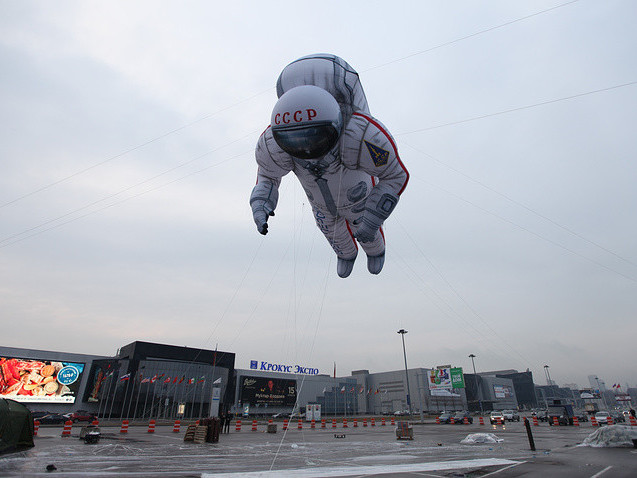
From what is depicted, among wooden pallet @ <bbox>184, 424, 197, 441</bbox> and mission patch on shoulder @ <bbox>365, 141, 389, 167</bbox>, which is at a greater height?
mission patch on shoulder @ <bbox>365, 141, 389, 167</bbox>

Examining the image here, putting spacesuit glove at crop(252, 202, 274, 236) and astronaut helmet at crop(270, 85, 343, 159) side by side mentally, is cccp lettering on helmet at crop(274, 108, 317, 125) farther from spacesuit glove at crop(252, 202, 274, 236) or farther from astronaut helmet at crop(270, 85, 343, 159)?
spacesuit glove at crop(252, 202, 274, 236)

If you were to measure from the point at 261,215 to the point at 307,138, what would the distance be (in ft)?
7.71

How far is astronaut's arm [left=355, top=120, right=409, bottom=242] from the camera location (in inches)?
311

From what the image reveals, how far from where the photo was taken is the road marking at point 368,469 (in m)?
7.97

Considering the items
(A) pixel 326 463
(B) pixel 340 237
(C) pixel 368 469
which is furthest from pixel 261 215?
(A) pixel 326 463

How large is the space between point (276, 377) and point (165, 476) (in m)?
67.4

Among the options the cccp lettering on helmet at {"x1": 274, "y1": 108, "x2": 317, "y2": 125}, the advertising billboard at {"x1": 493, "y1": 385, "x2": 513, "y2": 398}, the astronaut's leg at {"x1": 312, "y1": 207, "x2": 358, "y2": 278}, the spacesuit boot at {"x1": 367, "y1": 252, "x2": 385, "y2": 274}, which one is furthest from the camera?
the advertising billboard at {"x1": 493, "y1": 385, "x2": 513, "y2": 398}

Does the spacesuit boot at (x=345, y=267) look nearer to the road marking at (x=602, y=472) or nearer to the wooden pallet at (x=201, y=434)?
the road marking at (x=602, y=472)

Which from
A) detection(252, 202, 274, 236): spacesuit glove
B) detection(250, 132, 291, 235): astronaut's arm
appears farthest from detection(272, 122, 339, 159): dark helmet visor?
detection(252, 202, 274, 236): spacesuit glove

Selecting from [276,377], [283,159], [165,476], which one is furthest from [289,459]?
[276,377]

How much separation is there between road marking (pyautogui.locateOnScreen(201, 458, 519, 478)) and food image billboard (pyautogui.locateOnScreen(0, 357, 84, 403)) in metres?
48.0

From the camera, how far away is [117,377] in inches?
1933

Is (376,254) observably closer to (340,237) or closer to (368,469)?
(340,237)

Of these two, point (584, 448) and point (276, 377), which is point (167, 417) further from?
point (584, 448)
